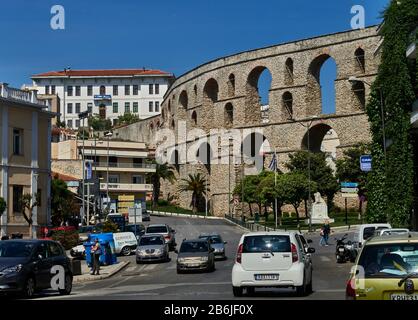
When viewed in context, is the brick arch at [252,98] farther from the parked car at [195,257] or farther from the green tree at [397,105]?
the parked car at [195,257]

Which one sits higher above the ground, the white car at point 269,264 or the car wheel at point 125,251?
the white car at point 269,264

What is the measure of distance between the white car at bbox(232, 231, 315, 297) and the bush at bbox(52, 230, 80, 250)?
3107cm

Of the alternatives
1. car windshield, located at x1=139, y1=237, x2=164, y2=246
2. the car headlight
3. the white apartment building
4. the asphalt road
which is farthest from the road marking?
the white apartment building

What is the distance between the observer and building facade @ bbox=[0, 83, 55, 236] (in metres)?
49.5

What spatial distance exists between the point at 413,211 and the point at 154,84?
4875 inches

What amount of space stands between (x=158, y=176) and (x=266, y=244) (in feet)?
300

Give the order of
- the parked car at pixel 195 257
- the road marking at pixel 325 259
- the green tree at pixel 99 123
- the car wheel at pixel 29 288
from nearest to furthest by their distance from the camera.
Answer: the car wheel at pixel 29 288, the parked car at pixel 195 257, the road marking at pixel 325 259, the green tree at pixel 99 123

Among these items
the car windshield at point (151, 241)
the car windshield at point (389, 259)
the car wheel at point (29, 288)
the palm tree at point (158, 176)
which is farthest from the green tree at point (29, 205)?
the palm tree at point (158, 176)

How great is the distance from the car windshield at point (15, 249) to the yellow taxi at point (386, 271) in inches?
442

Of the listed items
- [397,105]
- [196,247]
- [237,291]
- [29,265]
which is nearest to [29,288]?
[29,265]

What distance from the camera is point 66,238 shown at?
47.6 meters

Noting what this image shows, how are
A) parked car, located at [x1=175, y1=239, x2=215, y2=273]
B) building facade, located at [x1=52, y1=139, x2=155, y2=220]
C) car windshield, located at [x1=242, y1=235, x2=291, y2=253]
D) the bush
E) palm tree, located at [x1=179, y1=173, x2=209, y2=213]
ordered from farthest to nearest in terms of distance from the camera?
palm tree, located at [x1=179, y1=173, x2=209, y2=213], building facade, located at [x1=52, y1=139, x2=155, y2=220], the bush, parked car, located at [x1=175, y1=239, x2=215, y2=273], car windshield, located at [x1=242, y1=235, x2=291, y2=253]

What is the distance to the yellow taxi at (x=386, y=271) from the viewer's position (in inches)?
392

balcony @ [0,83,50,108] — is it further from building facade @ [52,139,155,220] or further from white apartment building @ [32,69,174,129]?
white apartment building @ [32,69,174,129]
